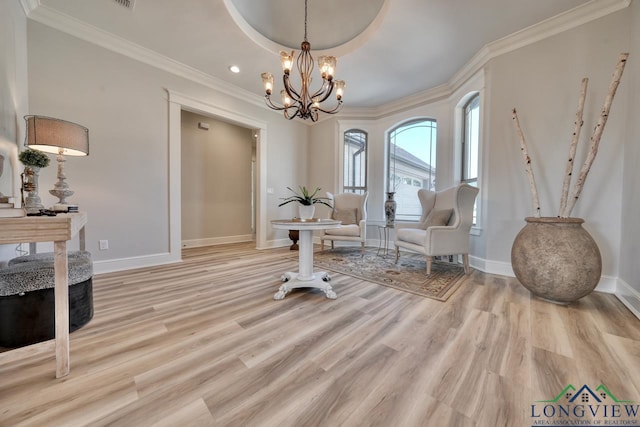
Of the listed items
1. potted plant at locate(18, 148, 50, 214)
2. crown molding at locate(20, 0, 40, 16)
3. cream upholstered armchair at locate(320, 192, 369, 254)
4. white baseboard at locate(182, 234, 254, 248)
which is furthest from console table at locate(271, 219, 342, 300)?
white baseboard at locate(182, 234, 254, 248)

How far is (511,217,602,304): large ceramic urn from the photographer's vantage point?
1.73m

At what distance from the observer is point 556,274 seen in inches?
69.9

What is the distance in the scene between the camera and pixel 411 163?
4391 millimetres

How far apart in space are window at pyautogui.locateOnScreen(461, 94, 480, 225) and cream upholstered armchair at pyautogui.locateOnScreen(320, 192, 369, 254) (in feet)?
5.16

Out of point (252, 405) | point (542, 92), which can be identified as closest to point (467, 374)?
point (252, 405)

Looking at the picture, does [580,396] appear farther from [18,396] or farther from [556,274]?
[18,396]

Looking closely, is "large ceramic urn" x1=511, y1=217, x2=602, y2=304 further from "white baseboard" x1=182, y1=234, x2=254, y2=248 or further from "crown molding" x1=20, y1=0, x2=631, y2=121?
"white baseboard" x1=182, y1=234, x2=254, y2=248

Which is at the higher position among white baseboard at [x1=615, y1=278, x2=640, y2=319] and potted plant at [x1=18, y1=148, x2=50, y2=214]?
potted plant at [x1=18, y1=148, x2=50, y2=214]

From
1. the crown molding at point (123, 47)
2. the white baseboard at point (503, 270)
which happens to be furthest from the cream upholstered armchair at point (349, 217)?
the crown molding at point (123, 47)

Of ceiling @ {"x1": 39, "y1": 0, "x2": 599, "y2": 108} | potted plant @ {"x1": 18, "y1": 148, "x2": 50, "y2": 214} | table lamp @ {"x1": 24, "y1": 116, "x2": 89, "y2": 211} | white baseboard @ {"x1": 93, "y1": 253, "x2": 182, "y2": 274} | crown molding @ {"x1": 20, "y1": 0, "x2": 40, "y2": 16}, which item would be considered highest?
ceiling @ {"x1": 39, "y1": 0, "x2": 599, "y2": 108}

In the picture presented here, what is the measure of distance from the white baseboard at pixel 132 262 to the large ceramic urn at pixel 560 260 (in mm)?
3962

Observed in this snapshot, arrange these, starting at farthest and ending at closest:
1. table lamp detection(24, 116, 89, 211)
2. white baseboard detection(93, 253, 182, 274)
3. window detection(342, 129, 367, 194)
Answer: window detection(342, 129, 367, 194), white baseboard detection(93, 253, 182, 274), table lamp detection(24, 116, 89, 211)

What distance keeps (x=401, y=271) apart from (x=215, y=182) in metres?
4.03

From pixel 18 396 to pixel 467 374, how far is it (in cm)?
191
